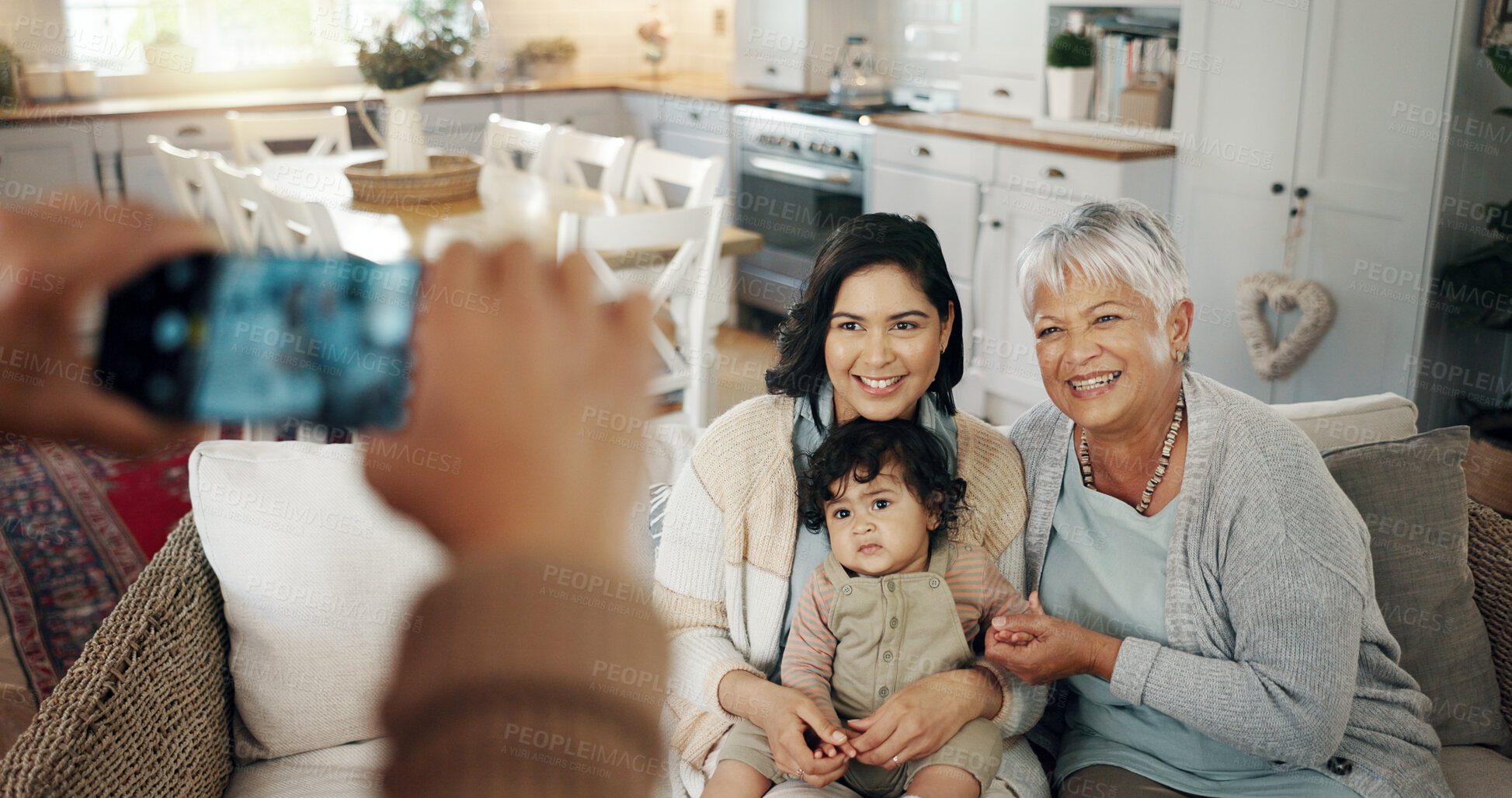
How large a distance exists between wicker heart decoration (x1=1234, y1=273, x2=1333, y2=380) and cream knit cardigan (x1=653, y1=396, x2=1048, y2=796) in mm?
1303

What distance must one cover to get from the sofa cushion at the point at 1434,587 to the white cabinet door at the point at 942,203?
55.1 inches

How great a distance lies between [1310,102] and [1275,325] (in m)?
0.40

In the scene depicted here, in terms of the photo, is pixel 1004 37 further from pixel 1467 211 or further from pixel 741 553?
pixel 741 553

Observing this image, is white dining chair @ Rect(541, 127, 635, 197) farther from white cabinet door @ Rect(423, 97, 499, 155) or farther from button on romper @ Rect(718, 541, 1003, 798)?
button on romper @ Rect(718, 541, 1003, 798)

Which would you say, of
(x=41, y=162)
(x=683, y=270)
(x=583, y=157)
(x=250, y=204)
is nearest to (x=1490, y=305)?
(x=683, y=270)

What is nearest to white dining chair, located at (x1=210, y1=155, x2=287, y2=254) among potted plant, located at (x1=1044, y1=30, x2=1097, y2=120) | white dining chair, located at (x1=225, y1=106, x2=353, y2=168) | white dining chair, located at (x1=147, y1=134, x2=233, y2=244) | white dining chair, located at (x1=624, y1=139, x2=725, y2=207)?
white dining chair, located at (x1=147, y1=134, x2=233, y2=244)

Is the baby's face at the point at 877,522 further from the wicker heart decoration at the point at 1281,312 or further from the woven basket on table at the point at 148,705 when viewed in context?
the wicker heart decoration at the point at 1281,312

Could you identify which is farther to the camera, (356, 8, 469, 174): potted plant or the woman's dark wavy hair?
(356, 8, 469, 174): potted plant

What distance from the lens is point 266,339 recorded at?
0.28 metres

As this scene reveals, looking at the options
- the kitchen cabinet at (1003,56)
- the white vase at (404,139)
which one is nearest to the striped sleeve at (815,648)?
the white vase at (404,139)

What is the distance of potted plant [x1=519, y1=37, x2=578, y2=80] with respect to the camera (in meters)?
3.47

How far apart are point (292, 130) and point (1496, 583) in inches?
92.2

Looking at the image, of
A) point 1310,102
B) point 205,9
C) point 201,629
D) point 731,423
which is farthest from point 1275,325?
point 205,9

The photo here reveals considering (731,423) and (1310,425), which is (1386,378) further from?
(731,423)
